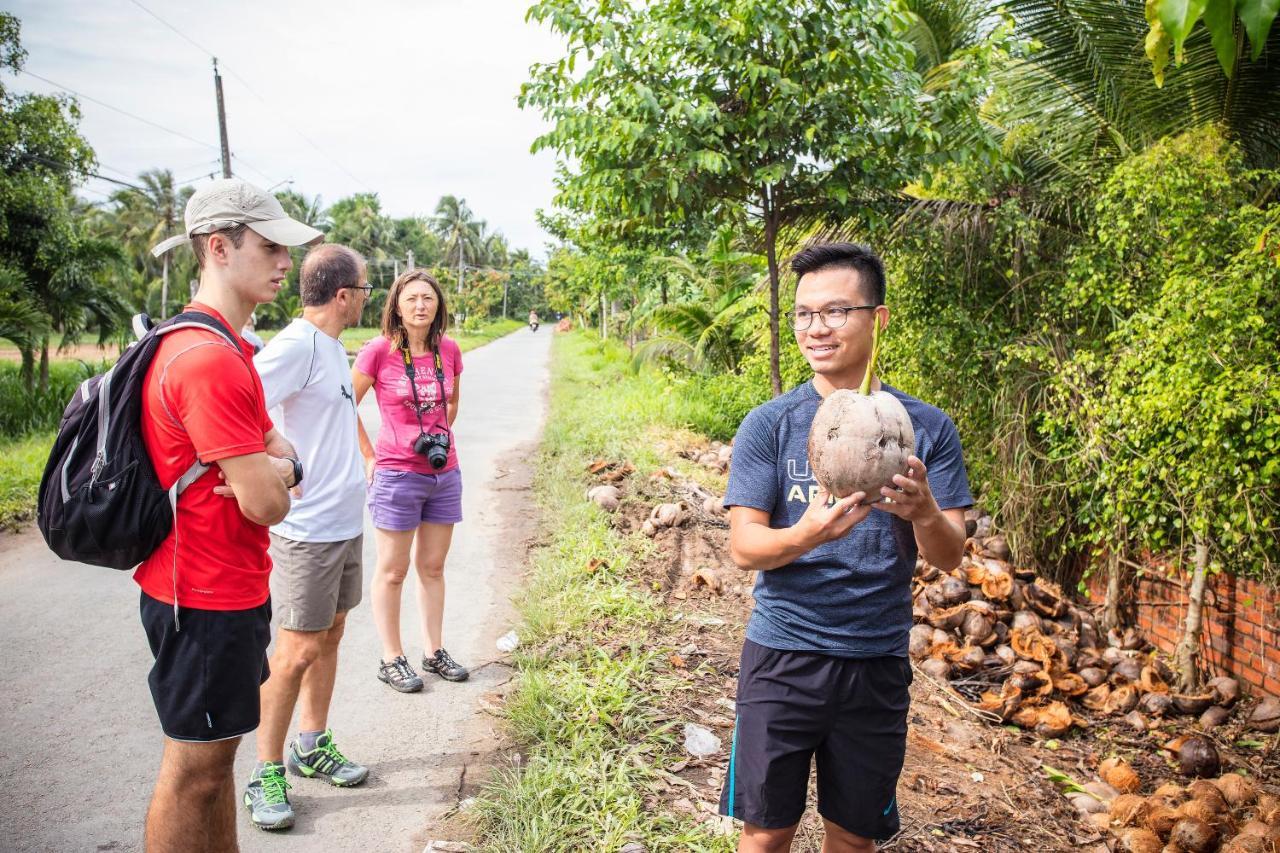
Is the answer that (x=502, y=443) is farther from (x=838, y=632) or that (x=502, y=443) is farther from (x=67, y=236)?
(x=838, y=632)

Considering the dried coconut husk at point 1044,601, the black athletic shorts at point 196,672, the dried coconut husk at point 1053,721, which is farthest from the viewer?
the dried coconut husk at point 1044,601

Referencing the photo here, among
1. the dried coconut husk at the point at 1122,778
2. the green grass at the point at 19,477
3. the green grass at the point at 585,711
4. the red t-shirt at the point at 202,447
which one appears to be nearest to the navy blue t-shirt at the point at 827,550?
the green grass at the point at 585,711

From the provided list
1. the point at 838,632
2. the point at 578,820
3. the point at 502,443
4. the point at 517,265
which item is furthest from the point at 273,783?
the point at 517,265

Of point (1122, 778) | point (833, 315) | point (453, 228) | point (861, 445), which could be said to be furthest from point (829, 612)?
point (453, 228)

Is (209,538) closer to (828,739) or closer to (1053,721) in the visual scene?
(828,739)

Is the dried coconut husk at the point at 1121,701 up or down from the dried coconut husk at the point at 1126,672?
down

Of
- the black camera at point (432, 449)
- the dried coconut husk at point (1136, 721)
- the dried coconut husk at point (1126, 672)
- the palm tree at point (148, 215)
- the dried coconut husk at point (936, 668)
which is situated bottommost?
the dried coconut husk at point (1136, 721)

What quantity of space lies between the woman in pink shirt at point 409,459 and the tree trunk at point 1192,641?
13.6ft

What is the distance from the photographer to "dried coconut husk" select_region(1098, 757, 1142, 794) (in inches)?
143

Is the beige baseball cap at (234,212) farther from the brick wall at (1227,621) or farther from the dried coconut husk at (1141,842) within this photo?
the brick wall at (1227,621)

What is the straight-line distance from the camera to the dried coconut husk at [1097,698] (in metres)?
4.62

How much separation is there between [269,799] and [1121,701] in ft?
14.3

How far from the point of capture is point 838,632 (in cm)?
196

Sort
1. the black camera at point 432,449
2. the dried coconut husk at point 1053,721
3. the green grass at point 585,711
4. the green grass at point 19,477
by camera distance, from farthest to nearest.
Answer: the green grass at point 19,477 < the dried coconut husk at point 1053,721 < the black camera at point 432,449 < the green grass at point 585,711
